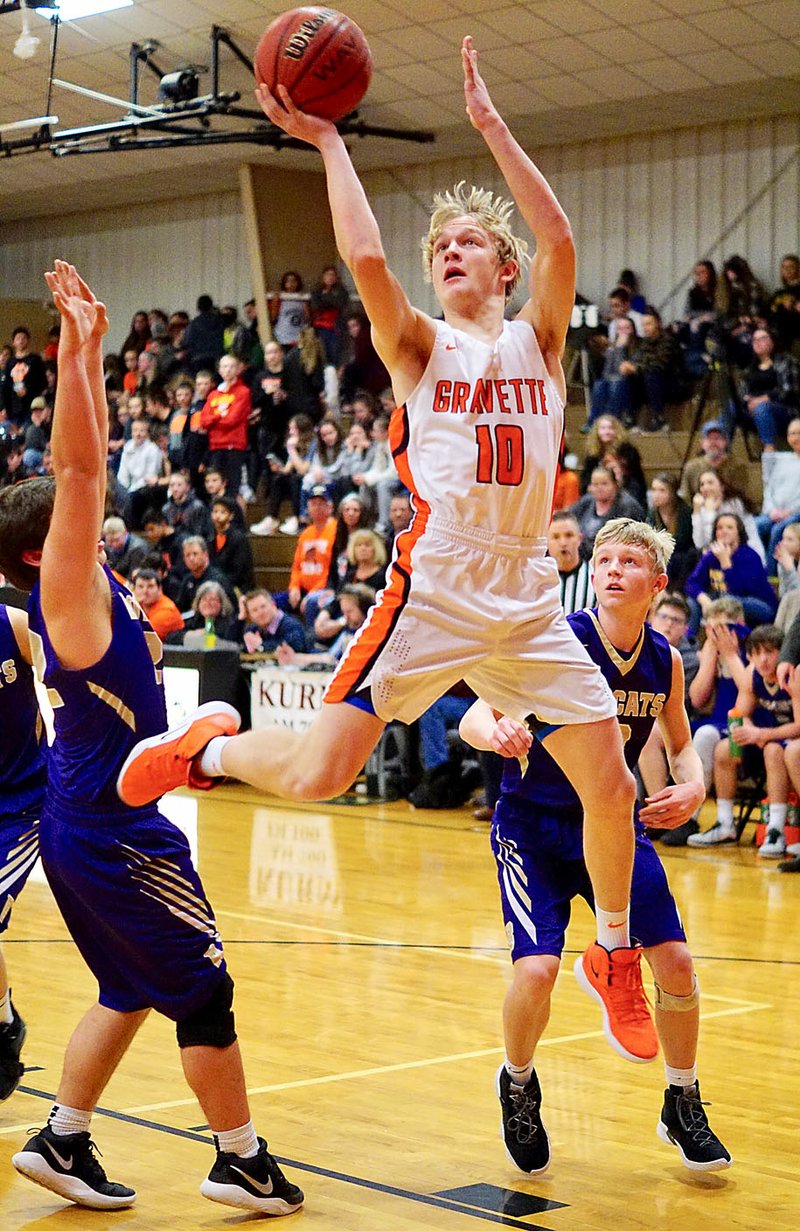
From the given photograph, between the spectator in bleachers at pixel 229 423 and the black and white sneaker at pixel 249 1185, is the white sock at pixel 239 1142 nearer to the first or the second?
the black and white sneaker at pixel 249 1185

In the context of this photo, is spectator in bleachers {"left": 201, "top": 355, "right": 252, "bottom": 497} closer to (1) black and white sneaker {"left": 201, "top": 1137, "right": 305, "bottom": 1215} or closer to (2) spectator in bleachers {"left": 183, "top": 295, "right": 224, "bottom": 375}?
(2) spectator in bleachers {"left": 183, "top": 295, "right": 224, "bottom": 375}

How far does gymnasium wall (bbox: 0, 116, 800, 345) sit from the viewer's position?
16078 mm

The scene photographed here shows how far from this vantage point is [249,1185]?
3701 millimetres

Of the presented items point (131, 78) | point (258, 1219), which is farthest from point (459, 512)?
point (131, 78)

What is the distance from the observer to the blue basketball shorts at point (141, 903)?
364 cm

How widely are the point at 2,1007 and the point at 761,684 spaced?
6.14m

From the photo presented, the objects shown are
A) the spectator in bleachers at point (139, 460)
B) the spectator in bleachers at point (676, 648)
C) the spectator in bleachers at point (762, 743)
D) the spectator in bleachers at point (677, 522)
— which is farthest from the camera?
the spectator in bleachers at point (139, 460)

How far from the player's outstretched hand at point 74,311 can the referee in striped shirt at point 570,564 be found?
20.6 ft

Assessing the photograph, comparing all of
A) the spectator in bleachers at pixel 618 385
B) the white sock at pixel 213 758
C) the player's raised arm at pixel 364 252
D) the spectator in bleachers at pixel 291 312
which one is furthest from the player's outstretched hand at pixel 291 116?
the spectator in bleachers at pixel 291 312

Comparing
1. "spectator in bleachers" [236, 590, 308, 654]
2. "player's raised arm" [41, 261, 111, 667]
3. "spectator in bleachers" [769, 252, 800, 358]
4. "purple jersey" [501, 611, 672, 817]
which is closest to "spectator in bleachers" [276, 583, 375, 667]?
"spectator in bleachers" [236, 590, 308, 654]

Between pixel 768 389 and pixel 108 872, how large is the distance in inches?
425

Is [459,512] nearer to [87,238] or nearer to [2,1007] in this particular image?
[2,1007]

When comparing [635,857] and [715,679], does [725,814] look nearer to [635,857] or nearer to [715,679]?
[715,679]

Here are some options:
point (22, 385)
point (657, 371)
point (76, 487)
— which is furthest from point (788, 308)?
point (76, 487)
